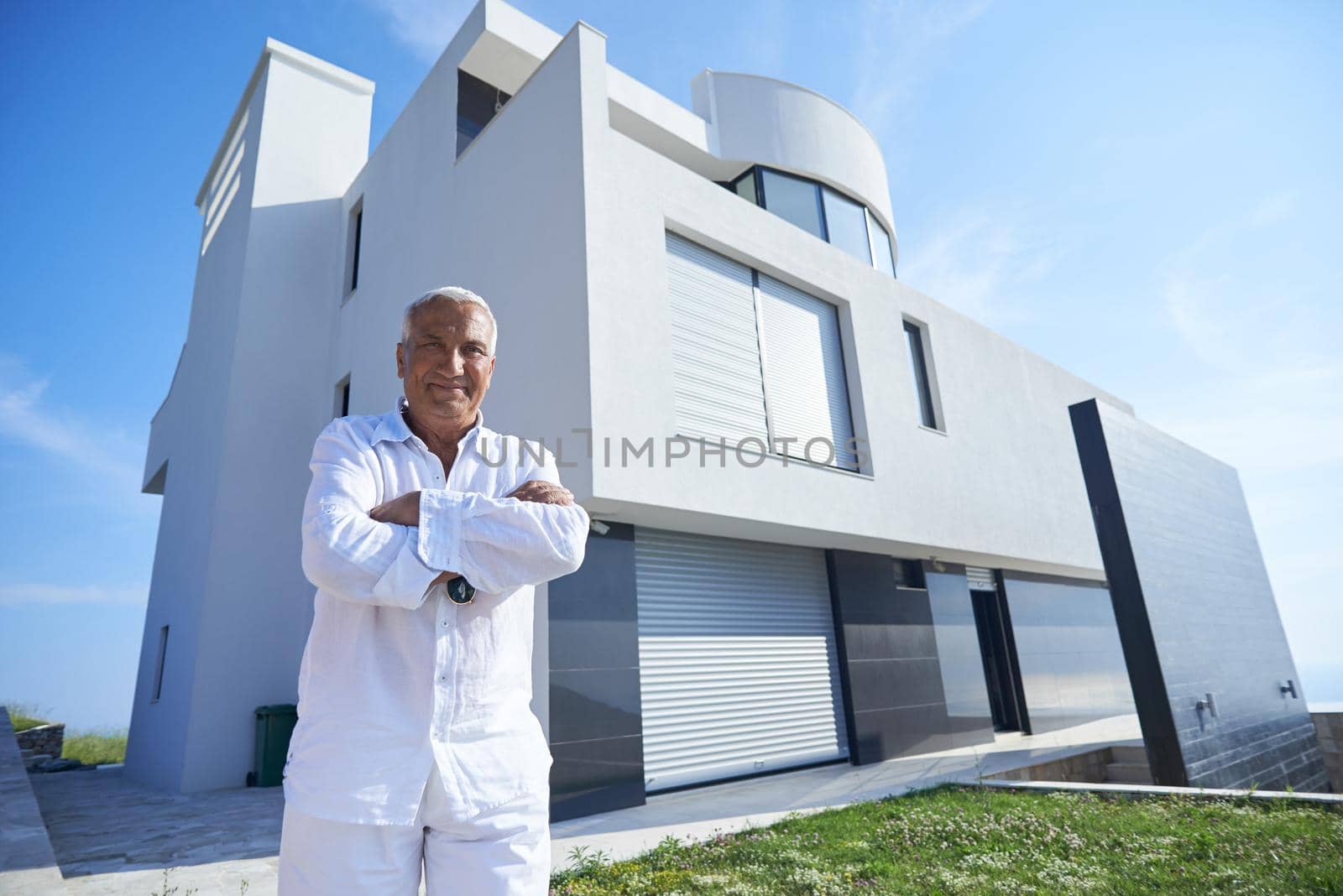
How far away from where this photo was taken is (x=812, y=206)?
11.0 m

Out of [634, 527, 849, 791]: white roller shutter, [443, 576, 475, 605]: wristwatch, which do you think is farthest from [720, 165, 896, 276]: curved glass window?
[443, 576, 475, 605]: wristwatch

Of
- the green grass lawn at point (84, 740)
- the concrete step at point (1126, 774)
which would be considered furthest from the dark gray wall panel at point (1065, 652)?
the green grass lawn at point (84, 740)

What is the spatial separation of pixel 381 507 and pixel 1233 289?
24.8 feet

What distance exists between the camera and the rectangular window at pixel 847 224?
1100cm

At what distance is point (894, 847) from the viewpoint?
14.3ft

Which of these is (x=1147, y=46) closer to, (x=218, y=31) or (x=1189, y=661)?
(x=1189, y=661)

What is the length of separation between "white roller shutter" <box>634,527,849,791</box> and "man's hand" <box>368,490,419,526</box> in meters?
5.80

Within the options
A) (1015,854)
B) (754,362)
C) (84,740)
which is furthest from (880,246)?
(84,740)

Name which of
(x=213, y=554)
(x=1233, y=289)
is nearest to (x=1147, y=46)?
(x=1233, y=289)

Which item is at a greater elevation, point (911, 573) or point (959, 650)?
point (911, 573)

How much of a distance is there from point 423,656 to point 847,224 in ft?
37.2

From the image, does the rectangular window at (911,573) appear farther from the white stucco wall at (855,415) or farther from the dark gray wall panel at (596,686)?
the dark gray wall panel at (596,686)

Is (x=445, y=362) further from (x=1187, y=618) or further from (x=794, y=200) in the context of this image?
(x=794, y=200)

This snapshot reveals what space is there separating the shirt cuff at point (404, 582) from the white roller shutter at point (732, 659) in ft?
19.3
